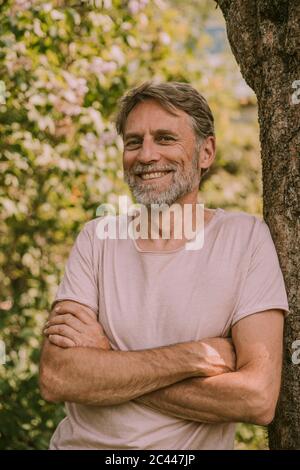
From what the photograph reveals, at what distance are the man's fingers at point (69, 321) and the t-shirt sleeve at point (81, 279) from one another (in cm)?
7

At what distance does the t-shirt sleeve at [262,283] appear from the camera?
6.64 feet

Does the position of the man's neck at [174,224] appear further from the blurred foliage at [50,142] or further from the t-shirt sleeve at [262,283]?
the blurred foliage at [50,142]

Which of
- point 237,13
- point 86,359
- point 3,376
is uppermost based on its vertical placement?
point 237,13

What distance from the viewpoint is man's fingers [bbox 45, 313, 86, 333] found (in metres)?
2.10

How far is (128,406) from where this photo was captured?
2.06m

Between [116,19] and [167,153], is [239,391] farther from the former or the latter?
[116,19]

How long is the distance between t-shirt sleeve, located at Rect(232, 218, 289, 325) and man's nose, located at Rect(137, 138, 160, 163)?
1.53ft

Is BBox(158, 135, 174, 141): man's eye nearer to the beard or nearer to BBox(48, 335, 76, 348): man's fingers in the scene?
the beard

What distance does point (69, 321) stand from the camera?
6.93ft

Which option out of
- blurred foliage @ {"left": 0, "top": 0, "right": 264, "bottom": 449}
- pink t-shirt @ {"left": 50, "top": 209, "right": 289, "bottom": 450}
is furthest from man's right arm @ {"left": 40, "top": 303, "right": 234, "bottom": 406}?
blurred foliage @ {"left": 0, "top": 0, "right": 264, "bottom": 449}

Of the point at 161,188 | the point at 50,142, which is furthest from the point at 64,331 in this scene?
the point at 50,142

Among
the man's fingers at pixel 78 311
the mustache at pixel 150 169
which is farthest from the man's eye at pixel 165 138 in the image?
the man's fingers at pixel 78 311

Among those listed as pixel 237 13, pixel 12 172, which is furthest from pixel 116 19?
pixel 237 13

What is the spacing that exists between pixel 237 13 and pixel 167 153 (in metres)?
0.56
